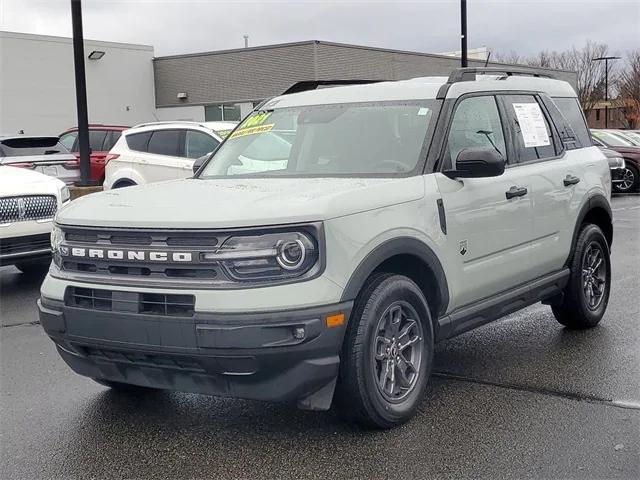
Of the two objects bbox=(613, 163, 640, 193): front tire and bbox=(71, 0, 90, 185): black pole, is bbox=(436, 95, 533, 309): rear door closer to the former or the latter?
bbox=(71, 0, 90, 185): black pole

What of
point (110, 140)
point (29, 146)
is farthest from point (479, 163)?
point (110, 140)

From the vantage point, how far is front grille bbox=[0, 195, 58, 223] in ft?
26.6

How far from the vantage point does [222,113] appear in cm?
3616

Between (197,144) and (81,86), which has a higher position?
(81,86)

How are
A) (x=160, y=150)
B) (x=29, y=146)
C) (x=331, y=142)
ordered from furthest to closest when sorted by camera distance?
(x=29, y=146) → (x=160, y=150) → (x=331, y=142)

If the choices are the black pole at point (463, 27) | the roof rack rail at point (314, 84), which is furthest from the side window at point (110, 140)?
the roof rack rail at point (314, 84)

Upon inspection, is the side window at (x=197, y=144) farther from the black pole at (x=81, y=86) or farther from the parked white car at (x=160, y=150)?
the black pole at (x=81, y=86)

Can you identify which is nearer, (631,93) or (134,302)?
(134,302)

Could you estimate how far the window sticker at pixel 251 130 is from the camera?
5.50 m

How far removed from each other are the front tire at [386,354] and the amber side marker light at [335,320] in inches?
6.7

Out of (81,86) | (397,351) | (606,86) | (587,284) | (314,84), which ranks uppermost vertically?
(606,86)

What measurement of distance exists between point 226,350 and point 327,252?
0.66 meters

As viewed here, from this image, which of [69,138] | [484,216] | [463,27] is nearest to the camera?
[484,216]

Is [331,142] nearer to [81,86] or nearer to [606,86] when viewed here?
[81,86]
